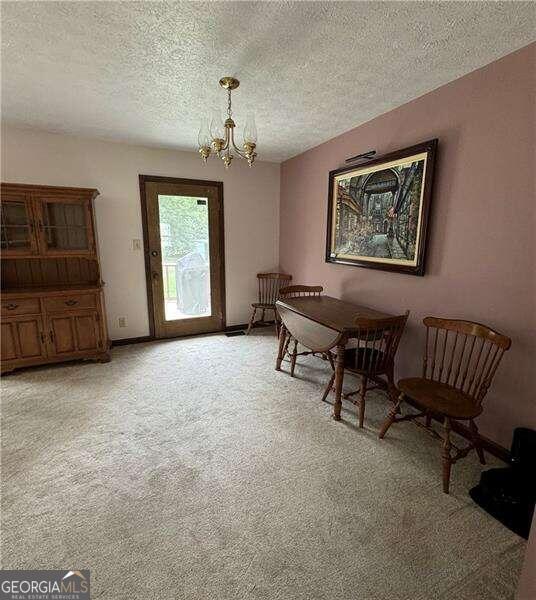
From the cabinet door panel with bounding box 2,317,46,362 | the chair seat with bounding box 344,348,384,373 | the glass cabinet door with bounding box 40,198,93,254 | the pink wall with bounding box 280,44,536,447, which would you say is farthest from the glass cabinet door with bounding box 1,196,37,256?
the pink wall with bounding box 280,44,536,447

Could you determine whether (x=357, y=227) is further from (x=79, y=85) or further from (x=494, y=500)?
(x=79, y=85)

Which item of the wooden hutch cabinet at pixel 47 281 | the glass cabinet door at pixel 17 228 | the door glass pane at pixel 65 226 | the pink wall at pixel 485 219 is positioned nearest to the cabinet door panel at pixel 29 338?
the wooden hutch cabinet at pixel 47 281

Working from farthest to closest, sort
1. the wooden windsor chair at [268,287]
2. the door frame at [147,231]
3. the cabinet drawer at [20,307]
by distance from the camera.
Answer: the wooden windsor chair at [268,287] → the door frame at [147,231] → the cabinet drawer at [20,307]

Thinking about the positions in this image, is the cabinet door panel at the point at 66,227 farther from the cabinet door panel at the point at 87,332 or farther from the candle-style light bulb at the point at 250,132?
the candle-style light bulb at the point at 250,132

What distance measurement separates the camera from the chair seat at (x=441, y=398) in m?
1.58

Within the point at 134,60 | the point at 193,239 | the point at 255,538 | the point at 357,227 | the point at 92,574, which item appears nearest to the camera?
the point at 92,574

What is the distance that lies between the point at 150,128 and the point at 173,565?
3.24 metres

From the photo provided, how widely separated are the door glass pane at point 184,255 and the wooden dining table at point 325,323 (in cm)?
152

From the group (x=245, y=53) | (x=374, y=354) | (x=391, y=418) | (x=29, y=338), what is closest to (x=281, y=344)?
(x=374, y=354)

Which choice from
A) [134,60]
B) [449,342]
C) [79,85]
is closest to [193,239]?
[79,85]

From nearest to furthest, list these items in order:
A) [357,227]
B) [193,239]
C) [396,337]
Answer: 1. [396,337]
2. [357,227]
3. [193,239]

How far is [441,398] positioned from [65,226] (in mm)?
3505

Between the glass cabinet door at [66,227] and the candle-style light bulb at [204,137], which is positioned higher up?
the candle-style light bulb at [204,137]

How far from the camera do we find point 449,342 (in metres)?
2.07
